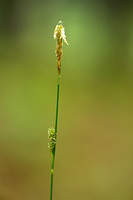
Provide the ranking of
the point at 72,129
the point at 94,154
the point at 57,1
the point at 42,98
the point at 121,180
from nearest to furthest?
the point at 121,180
the point at 94,154
the point at 72,129
the point at 42,98
the point at 57,1

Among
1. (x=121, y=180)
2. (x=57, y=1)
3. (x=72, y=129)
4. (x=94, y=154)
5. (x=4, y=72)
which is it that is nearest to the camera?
(x=121, y=180)

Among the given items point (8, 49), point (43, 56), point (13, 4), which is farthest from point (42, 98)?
point (13, 4)

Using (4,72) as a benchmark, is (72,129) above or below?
below

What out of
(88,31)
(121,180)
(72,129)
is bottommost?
(121,180)

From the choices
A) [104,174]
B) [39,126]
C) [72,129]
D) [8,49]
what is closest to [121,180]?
[104,174]

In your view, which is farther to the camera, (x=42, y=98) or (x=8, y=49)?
(x=8, y=49)

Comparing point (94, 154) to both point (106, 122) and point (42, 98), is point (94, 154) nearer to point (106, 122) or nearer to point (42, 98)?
point (106, 122)

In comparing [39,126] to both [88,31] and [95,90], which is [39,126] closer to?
[95,90]
